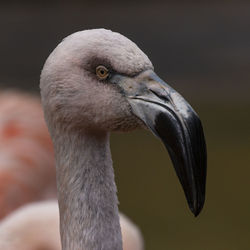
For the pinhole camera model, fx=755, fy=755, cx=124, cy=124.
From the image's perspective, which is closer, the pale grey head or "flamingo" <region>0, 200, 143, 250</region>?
the pale grey head

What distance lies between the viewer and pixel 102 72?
6.40 feet

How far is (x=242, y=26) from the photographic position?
8.70 metres

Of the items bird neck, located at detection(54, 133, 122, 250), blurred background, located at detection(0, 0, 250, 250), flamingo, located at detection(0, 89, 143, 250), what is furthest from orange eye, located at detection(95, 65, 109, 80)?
blurred background, located at detection(0, 0, 250, 250)

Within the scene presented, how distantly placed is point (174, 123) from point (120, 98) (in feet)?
0.55

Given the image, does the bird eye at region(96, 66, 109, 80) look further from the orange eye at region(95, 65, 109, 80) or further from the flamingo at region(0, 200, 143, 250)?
the flamingo at region(0, 200, 143, 250)

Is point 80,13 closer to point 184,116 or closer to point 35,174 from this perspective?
point 35,174

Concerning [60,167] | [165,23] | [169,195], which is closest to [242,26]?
[165,23]

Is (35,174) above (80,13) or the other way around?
the other way around

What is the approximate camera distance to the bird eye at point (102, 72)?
1940 millimetres

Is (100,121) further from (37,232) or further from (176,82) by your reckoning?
(176,82)

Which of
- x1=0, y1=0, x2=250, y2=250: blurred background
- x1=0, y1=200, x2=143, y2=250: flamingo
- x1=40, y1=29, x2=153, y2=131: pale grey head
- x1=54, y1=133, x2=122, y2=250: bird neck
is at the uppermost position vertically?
x1=0, y1=0, x2=250, y2=250: blurred background

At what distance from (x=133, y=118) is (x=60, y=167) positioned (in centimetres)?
29

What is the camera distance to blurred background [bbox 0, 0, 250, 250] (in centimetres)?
511

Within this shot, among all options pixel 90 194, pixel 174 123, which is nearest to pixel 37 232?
pixel 90 194
